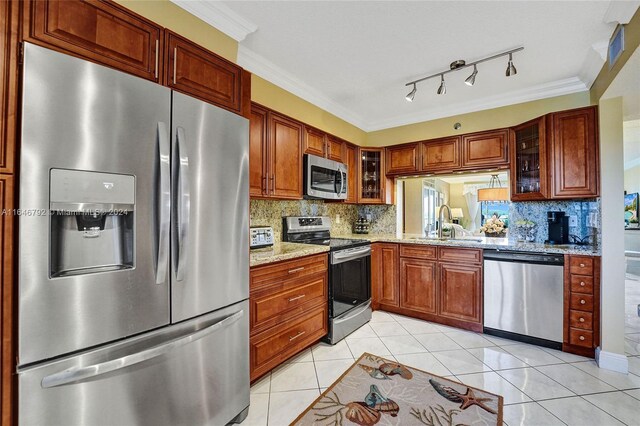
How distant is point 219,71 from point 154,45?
37 cm

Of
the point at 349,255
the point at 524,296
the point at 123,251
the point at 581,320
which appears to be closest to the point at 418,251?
the point at 349,255

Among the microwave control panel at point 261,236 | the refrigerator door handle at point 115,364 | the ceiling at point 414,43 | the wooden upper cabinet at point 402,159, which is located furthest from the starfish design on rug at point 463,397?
the ceiling at point 414,43

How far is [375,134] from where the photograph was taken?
4414 millimetres

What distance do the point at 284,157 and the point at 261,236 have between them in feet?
2.64

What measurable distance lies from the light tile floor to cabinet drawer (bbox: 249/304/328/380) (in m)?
0.16

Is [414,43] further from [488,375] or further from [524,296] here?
[488,375]

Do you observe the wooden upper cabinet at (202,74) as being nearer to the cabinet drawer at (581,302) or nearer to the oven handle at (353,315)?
the oven handle at (353,315)

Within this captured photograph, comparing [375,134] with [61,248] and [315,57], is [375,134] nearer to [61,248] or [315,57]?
[315,57]

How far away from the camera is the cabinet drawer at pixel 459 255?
3.04m

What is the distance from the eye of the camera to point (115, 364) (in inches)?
46.2

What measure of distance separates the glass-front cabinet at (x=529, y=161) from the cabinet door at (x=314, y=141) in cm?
217

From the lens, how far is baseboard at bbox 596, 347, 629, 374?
229 cm

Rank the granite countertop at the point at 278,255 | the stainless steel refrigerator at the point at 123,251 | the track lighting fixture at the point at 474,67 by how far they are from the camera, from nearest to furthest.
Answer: the stainless steel refrigerator at the point at 123,251
the granite countertop at the point at 278,255
the track lighting fixture at the point at 474,67

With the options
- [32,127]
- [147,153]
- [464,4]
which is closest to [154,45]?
[147,153]
